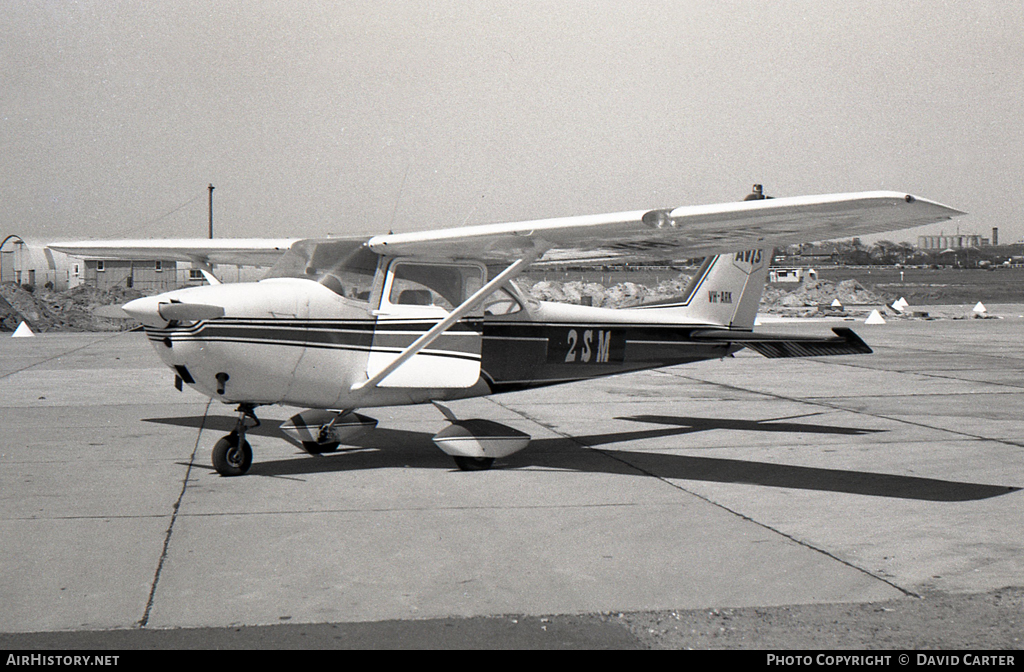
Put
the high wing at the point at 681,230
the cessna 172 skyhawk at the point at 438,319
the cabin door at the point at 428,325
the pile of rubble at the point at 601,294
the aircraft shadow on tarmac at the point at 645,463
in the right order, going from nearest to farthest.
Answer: the high wing at the point at 681,230 < the cessna 172 skyhawk at the point at 438,319 < the aircraft shadow on tarmac at the point at 645,463 < the cabin door at the point at 428,325 < the pile of rubble at the point at 601,294

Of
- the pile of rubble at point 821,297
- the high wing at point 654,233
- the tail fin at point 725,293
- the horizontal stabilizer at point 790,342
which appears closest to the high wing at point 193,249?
the high wing at point 654,233

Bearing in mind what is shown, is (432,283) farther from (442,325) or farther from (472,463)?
(472,463)

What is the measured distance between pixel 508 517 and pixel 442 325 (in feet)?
6.82

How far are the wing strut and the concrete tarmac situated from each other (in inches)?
28.8

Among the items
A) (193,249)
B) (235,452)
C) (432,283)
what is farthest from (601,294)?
(235,452)

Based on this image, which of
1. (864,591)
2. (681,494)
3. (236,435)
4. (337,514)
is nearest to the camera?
(864,591)

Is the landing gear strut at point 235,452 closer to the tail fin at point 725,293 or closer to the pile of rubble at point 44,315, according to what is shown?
the tail fin at point 725,293

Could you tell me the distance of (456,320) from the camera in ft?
26.1

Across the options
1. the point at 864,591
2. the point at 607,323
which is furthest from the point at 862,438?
the point at 864,591

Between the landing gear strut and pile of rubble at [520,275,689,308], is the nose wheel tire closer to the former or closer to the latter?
the landing gear strut

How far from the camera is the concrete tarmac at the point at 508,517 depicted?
4523 millimetres

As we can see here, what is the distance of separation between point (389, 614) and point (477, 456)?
11.4 ft

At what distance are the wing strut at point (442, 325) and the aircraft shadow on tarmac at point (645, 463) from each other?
0.74 m
